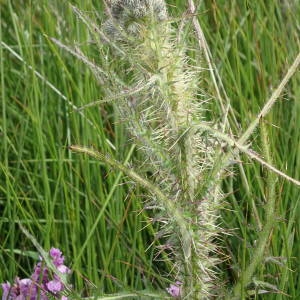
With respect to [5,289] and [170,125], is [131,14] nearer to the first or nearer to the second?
[170,125]

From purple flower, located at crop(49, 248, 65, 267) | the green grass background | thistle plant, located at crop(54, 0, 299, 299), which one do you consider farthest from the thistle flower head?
purple flower, located at crop(49, 248, 65, 267)

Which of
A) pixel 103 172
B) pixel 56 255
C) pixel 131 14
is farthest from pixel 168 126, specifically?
pixel 103 172

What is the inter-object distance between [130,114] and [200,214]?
9.8 inches

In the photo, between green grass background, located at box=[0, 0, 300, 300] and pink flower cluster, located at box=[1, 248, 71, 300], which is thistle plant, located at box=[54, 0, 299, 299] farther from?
pink flower cluster, located at box=[1, 248, 71, 300]

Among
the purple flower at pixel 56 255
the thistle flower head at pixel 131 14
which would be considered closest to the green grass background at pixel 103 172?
the purple flower at pixel 56 255

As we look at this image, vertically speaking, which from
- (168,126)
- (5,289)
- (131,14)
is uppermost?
(131,14)

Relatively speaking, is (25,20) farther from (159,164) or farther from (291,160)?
(159,164)

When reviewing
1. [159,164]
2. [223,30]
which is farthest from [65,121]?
[159,164]

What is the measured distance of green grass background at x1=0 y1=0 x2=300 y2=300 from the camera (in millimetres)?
1756

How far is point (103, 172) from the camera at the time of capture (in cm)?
225

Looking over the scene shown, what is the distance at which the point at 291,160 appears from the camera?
1.98 meters

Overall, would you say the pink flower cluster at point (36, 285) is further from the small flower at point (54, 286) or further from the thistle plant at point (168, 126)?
the thistle plant at point (168, 126)

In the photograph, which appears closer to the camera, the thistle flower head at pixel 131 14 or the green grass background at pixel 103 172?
the thistle flower head at pixel 131 14

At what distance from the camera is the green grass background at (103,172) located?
176cm
